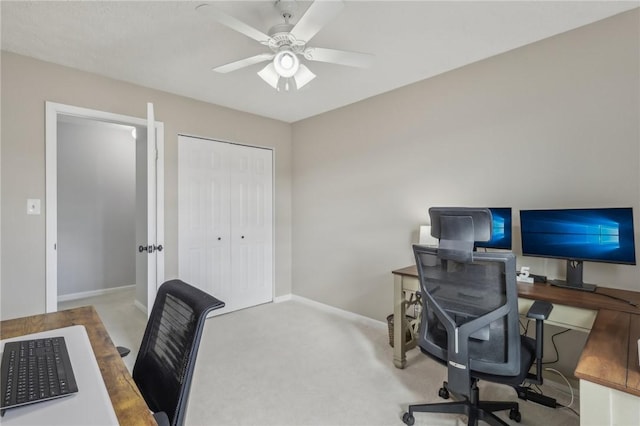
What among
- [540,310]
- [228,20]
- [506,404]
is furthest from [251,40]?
[506,404]

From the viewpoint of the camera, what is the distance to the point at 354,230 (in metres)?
3.52

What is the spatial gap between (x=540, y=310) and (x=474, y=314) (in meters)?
0.32

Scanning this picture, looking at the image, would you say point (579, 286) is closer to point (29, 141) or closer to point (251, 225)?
point (251, 225)

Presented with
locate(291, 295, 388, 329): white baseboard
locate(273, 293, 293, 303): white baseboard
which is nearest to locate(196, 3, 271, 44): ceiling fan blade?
locate(291, 295, 388, 329): white baseboard

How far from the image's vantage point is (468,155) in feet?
8.59

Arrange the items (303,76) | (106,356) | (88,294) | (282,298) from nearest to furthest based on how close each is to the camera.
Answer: (106,356) → (303,76) → (282,298) → (88,294)

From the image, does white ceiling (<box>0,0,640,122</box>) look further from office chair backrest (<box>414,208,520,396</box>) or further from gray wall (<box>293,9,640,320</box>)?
office chair backrest (<box>414,208,520,396</box>)

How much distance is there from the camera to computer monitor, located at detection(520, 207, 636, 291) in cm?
176

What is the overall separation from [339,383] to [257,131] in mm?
3001

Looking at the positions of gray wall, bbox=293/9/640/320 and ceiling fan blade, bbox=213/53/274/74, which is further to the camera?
gray wall, bbox=293/9/640/320

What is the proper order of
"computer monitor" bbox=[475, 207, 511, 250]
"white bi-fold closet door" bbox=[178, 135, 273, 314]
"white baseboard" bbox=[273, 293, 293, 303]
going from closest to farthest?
"computer monitor" bbox=[475, 207, 511, 250]
"white bi-fold closet door" bbox=[178, 135, 273, 314]
"white baseboard" bbox=[273, 293, 293, 303]

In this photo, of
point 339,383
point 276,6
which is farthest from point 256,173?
point 339,383

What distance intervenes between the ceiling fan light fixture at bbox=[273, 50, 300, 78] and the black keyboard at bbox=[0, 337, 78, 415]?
5.48 feet

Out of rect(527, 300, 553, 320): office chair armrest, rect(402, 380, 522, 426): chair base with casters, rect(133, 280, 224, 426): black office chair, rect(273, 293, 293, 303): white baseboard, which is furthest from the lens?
rect(273, 293, 293, 303): white baseboard
